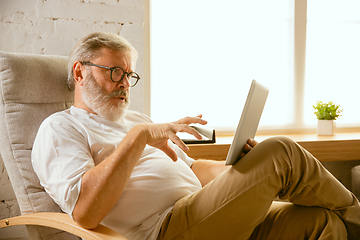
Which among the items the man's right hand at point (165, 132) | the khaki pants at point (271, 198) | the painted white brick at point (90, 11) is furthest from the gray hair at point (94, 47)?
the khaki pants at point (271, 198)

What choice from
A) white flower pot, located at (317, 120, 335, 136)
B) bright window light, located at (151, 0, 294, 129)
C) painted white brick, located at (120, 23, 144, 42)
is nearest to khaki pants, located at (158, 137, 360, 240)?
painted white brick, located at (120, 23, 144, 42)

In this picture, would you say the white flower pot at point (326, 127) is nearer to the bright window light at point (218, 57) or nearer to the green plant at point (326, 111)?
the green plant at point (326, 111)

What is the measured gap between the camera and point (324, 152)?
220 cm

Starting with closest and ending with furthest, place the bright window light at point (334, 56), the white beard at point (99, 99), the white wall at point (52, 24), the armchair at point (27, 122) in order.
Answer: the armchair at point (27, 122) < the white beard at point (99, 99) < the white wall at point (52, 24) < the bright window light at point (334, 56)

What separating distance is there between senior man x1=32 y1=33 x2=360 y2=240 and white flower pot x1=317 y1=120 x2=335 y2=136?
4.88 ft

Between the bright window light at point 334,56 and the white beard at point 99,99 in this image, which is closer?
the white beard at point 99,99

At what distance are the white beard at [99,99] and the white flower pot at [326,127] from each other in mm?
1741

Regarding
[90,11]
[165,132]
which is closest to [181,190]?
[165,132]

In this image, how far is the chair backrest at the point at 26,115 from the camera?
1.26 meters

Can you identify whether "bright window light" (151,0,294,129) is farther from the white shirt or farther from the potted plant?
the white shirt

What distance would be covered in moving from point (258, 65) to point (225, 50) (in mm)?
304

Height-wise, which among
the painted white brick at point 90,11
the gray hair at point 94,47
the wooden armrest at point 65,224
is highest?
the painted white brick at point 90,11

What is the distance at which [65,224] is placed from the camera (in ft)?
3.43

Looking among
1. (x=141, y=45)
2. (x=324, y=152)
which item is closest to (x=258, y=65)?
(x=324, y=152)
